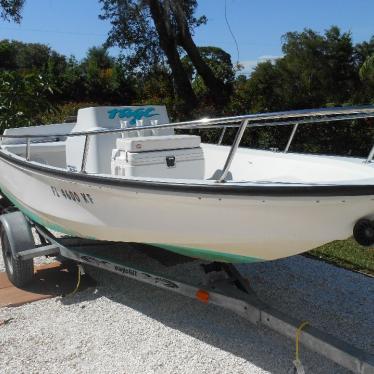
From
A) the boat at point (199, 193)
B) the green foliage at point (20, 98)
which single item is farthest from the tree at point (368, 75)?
the boat at point (199, 193)

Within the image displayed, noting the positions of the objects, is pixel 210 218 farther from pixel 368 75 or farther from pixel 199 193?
pixel 368 75

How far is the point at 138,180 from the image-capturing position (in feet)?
10.0

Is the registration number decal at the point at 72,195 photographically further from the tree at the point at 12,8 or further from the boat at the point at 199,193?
the tree at the point at 12,8

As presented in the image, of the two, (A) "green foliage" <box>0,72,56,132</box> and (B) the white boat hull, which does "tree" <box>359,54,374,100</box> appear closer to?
(A) "green foliage" <box>0,72,56,132</box>

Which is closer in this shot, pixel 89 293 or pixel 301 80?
pixel 89 293

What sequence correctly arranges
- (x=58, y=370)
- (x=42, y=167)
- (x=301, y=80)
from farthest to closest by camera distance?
(x=301, y=80) < (x=42, y=167) < (x=58, y=370)

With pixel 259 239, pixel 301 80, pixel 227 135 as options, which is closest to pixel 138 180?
pixel 259 239

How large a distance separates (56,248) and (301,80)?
601 inches

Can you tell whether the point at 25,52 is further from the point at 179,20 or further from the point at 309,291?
the point at 309,291

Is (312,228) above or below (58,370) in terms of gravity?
above

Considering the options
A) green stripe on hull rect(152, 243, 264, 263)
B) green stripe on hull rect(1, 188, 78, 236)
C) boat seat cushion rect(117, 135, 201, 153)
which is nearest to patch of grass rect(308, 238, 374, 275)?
boat seat cushion rect(117, 135, 201, 153)

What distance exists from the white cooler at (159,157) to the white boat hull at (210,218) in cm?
48

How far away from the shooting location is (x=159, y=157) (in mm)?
3953

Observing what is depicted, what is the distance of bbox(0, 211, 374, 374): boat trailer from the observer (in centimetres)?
255
